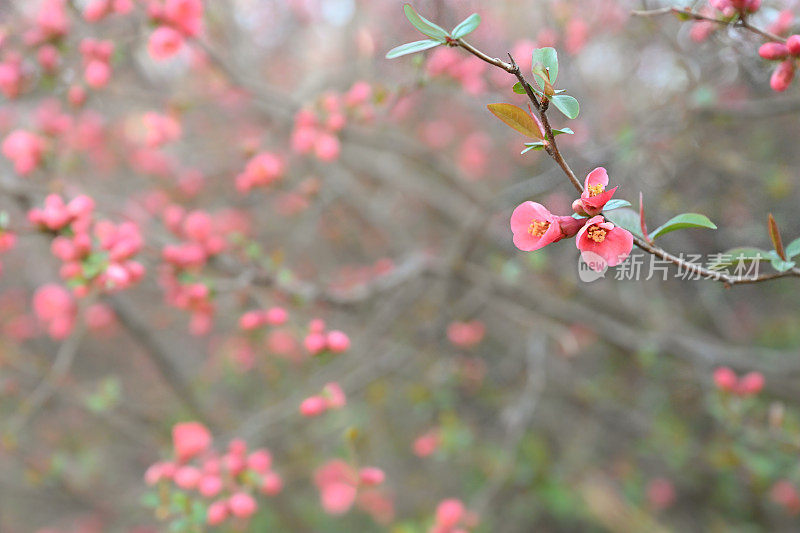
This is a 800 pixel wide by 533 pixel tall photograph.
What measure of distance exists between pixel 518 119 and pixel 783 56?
0.50 meters

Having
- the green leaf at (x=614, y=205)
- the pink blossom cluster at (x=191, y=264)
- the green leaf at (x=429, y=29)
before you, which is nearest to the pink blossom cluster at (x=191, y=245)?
the pink blossom cluster at (x=191, y=264)

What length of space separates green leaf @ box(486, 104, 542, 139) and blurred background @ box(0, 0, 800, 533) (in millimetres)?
719

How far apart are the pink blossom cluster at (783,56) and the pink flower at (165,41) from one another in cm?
140

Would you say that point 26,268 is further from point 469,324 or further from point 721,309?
point 721,309

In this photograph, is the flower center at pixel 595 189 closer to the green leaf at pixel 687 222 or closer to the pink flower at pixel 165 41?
the green leaf at pixel 687 222

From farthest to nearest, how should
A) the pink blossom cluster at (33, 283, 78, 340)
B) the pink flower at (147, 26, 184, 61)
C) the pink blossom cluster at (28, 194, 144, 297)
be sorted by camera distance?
the pink blossom cluster at (33, 283, 78, 340)
the pink flower at (147, 26, 184, 61)
the pink blossom cluster at (28, 194, 144, 297)

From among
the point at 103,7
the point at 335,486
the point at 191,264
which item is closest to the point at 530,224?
the point at 191,264

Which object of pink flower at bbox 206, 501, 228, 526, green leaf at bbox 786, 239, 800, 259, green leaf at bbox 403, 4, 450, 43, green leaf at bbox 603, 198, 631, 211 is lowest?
green leaf at bbox 786, 239, 800, 259

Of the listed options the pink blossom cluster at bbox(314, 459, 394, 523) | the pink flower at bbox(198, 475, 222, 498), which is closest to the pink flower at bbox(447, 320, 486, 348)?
the pink blossom cluster at bbox(314, 459, 394, 523)

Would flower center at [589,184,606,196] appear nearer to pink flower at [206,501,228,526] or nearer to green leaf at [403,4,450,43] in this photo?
green leaf at [403,4,450,43]

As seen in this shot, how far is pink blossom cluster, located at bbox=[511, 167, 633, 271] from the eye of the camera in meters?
0.67

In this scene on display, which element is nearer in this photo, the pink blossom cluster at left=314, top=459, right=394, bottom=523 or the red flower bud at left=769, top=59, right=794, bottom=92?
the red flower bud at left=769, top=59, right=794, bottom=92

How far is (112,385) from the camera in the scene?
1710 mm

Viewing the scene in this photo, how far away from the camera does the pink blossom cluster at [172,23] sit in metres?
1.62
